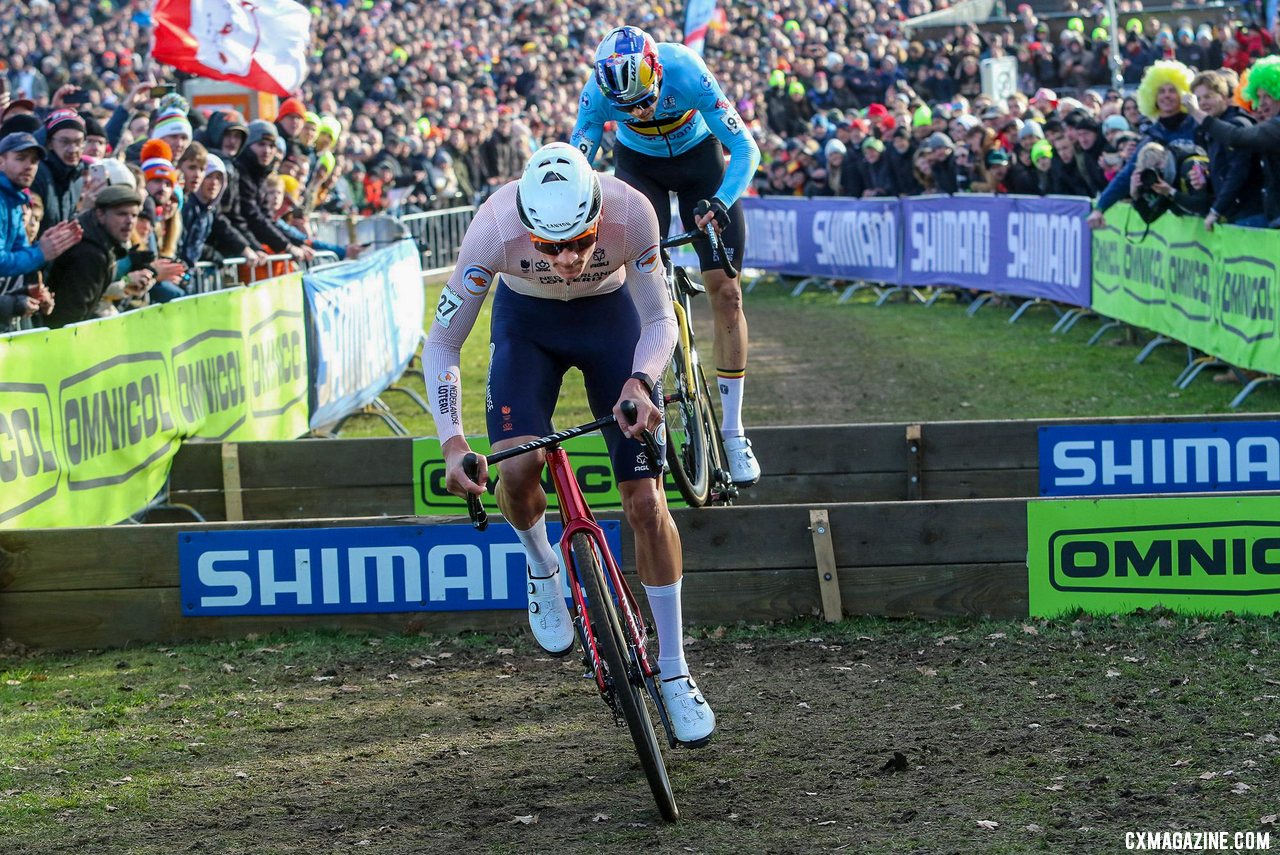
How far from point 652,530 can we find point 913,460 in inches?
164

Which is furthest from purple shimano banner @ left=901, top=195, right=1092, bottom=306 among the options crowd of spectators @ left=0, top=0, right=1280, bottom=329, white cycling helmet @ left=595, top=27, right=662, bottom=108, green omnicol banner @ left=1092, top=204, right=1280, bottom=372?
white cycling helmet @ left=595, top=27, right=662, bottom=108

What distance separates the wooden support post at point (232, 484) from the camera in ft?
33.4

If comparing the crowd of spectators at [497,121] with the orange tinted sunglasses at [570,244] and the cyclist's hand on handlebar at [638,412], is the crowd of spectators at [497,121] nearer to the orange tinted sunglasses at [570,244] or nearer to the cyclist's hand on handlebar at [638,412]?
the orange tinted sunglasses at [570,244]

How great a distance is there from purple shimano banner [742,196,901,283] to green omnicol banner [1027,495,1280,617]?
1588 cm

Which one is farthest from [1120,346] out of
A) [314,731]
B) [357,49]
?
[357,49]

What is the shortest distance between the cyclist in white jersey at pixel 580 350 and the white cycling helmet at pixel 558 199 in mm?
138

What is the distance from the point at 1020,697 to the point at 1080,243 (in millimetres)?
13571

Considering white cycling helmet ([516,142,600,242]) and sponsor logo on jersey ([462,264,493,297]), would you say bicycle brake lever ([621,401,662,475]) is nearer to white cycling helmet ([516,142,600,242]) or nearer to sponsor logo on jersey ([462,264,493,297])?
white cycling helmet ([516,142,600,242])

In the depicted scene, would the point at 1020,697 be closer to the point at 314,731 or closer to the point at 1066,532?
the point at 1066,532

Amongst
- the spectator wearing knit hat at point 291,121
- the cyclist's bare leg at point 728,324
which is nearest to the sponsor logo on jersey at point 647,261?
the cyclist's bare leg at point 728,324

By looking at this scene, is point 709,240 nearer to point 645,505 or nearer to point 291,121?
point 645,505

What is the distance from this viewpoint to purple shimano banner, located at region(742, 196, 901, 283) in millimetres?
24453

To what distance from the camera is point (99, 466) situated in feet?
29.6

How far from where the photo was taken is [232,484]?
10188 millimetres
